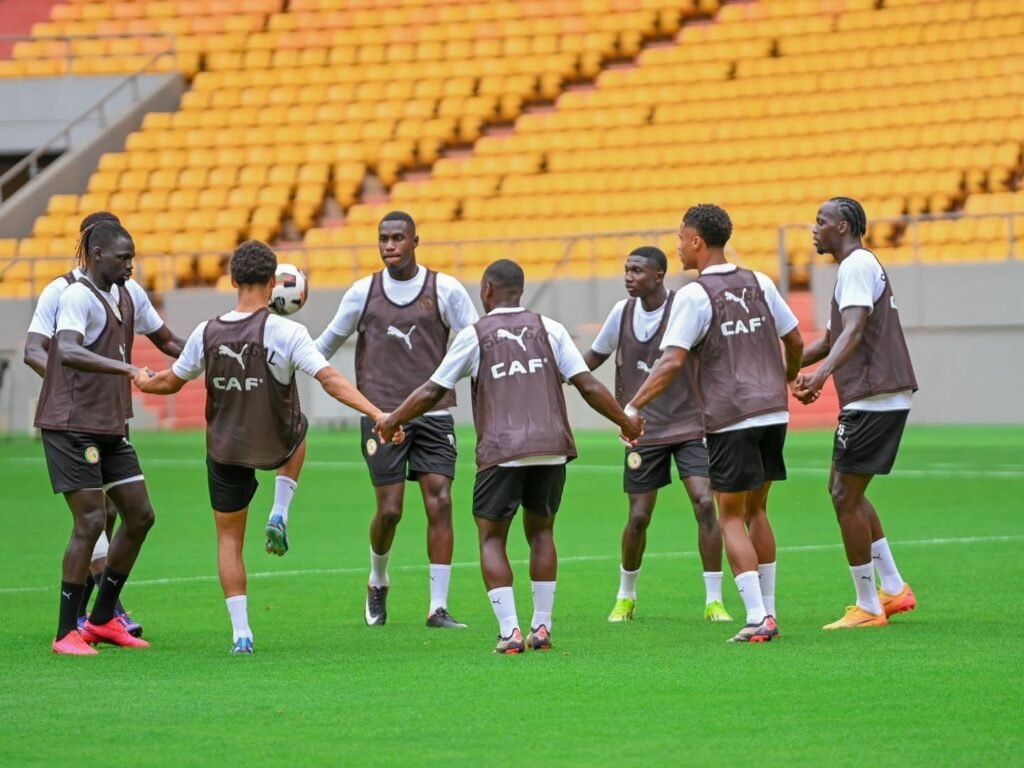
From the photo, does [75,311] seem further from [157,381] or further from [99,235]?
[157,381]

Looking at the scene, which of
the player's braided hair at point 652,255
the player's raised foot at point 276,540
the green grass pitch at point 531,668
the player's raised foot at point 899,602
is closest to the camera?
the green grass pitch at point 531,668

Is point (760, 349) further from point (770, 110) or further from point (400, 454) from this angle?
point (770, 110)

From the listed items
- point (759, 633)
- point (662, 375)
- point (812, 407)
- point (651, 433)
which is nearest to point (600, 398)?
point (662, 375)

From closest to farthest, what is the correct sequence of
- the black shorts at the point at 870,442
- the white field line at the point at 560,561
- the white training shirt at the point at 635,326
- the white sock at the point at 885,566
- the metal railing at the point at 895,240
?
the black shorts at the point at 870,442 < the white sock at the point at 885,566 < the white training shirt at the point at 635,326 < the white field line at the point at 560,561 < the metal railing at the point at 895,240

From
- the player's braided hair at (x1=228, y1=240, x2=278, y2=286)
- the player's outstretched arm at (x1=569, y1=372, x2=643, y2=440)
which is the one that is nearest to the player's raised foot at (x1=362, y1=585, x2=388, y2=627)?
the player's outstretched arm at (x1=569, y1=372, x2=643, y2=440)

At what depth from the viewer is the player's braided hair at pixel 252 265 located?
9.21 m

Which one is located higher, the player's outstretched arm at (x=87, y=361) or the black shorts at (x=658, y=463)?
the player's outstretched arm at (x=87, y=361)

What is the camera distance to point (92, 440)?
31.8ft

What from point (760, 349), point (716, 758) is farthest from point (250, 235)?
point (716, 758)

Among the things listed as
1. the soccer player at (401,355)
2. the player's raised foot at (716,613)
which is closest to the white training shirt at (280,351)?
the soccer player at (401,355)

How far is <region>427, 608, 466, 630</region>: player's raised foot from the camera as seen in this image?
10.3m

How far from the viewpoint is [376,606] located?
10.6 m

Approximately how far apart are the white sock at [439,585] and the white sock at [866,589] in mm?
2203

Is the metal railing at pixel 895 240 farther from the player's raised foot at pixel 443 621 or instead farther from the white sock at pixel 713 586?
the player's raised foot at pixel 443 621
